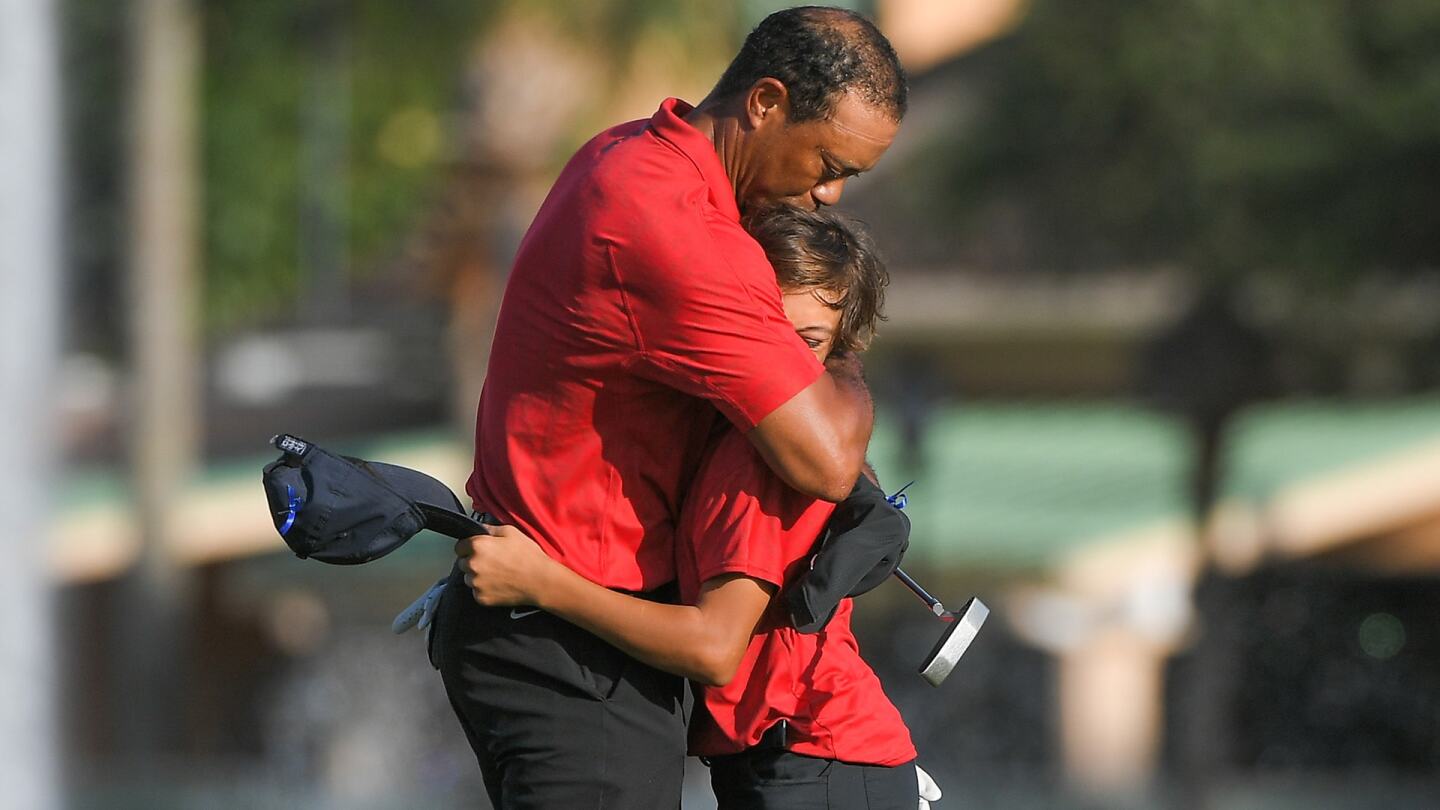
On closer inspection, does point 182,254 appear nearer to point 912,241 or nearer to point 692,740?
point 912,241

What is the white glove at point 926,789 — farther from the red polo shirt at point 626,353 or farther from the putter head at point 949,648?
the red polo shirt at point 626,353

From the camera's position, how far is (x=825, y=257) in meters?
2.88

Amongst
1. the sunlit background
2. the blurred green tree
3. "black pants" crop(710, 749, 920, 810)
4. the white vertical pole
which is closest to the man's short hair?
"black pants" crop(710, 749, 920, 810)

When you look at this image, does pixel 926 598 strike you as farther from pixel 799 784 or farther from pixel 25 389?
pixel 25 389

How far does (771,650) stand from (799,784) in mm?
182

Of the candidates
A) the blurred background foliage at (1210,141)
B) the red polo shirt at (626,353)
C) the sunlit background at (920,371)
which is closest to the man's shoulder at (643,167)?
the red polo shirt at (626,353)

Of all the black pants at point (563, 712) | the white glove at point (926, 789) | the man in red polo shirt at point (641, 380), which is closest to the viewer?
the man in red polo shirt at point (641, 380)

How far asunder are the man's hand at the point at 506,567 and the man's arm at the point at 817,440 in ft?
1.04

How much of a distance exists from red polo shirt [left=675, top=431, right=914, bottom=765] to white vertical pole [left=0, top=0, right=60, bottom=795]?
367 inches

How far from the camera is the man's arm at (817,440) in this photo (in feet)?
8.70

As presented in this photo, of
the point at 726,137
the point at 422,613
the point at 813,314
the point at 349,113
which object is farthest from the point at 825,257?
the point at 349,113

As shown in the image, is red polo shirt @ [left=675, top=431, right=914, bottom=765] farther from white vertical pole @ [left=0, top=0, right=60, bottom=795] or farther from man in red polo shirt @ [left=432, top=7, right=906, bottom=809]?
white vertical pole @ [left=0, top=0, right=60, bottom=795]

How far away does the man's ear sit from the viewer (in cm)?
276

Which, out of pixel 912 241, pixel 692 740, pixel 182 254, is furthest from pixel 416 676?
pixel 692 740
